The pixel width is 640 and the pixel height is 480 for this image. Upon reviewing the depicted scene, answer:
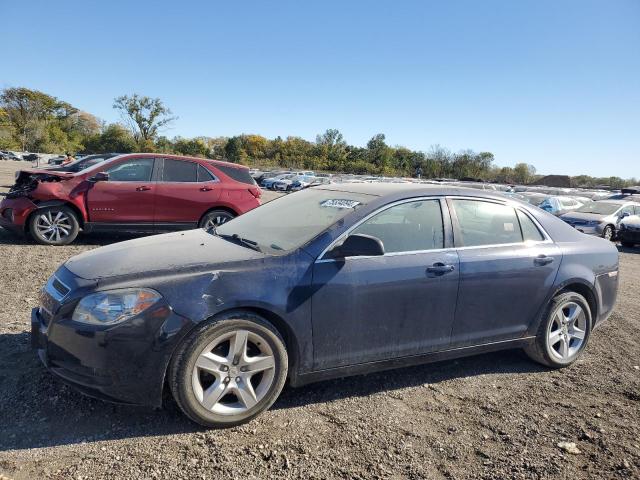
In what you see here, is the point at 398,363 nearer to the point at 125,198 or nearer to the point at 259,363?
the point at 259,363

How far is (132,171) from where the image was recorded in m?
8.41

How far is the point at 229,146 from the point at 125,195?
96.3m

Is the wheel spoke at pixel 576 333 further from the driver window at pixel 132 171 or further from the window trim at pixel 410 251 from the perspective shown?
the driver window at pixel 132 171

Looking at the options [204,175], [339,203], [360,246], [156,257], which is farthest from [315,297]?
[204,175]

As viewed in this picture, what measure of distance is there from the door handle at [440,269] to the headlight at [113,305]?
189cm

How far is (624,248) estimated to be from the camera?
49.6 feet

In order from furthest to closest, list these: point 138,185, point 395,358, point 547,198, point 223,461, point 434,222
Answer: point 547,198 < point 138,185 < point 434,222 < point 395,358 < point 223,461

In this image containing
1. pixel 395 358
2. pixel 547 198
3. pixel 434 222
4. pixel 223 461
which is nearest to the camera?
pixel 223 461

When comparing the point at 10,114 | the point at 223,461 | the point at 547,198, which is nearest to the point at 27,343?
the point at 223,461

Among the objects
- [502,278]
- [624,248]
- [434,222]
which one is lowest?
[624,248]

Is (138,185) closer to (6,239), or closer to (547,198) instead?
(6,239)

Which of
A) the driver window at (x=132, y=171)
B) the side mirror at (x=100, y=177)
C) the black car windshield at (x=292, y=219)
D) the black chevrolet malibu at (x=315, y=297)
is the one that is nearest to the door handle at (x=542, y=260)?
the black chevrolet malibu at (x=315, y=297)

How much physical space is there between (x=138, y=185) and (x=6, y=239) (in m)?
2.48

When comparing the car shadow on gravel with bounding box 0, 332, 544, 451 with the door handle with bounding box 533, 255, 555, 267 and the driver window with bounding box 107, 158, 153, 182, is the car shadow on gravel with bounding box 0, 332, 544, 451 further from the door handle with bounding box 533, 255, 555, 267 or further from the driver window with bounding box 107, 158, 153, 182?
the driver window with bounding box 107, 158, 153, 182
